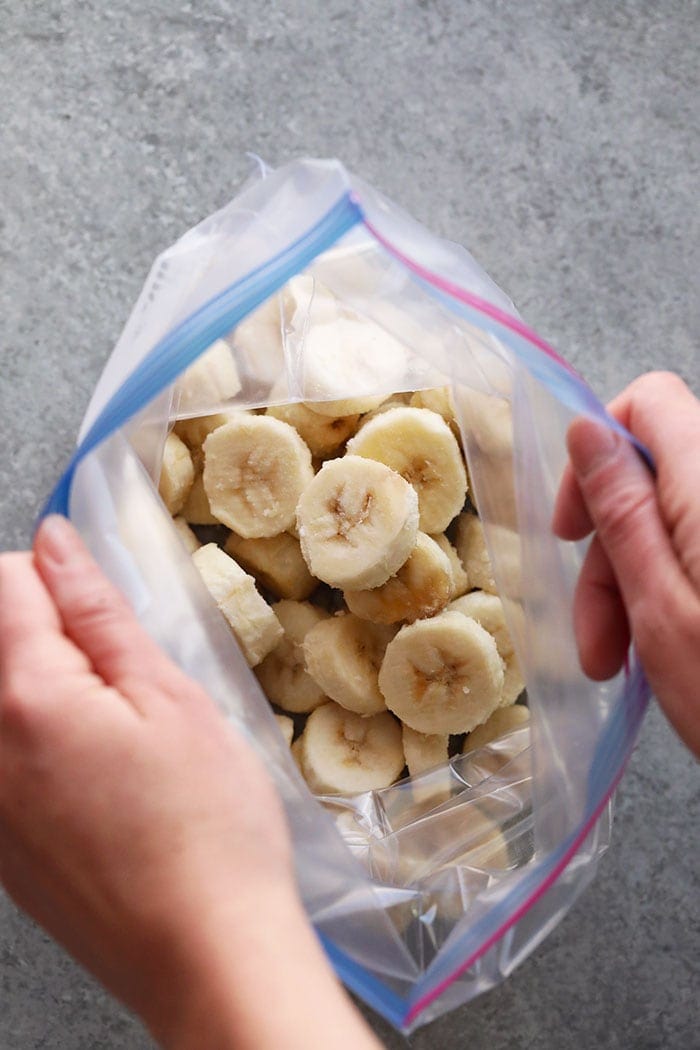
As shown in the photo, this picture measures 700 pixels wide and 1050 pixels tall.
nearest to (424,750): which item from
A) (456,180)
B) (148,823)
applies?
(148,823)

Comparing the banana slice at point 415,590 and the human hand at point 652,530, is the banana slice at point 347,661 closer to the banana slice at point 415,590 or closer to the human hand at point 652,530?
the banana slice at point 415,590

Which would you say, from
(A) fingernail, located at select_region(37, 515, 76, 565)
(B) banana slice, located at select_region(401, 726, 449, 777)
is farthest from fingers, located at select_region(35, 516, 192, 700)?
(B) banana slice, located at select_region(401, 726, 449, 777)

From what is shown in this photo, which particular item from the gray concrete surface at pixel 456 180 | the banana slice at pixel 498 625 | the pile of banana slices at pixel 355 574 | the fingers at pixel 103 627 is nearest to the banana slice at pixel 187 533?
the pile of banana slices at pixel 355 574

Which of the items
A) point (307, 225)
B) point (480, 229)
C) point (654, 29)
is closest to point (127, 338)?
point (307, 225)

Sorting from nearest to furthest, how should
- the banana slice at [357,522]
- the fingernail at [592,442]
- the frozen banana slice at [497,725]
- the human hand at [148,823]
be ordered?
1. the human hand at [148,823]
2. the fingernail at [592,442]
3. the banana slice at [357,522]
4. the frozen banana slice at [497,725]

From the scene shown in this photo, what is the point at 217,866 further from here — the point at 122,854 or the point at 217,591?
the point at 217,591

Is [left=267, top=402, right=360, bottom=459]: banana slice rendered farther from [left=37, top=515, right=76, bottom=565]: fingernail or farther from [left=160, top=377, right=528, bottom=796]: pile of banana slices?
[left=37, top=515, right=76, bottom=565]: fingernail
